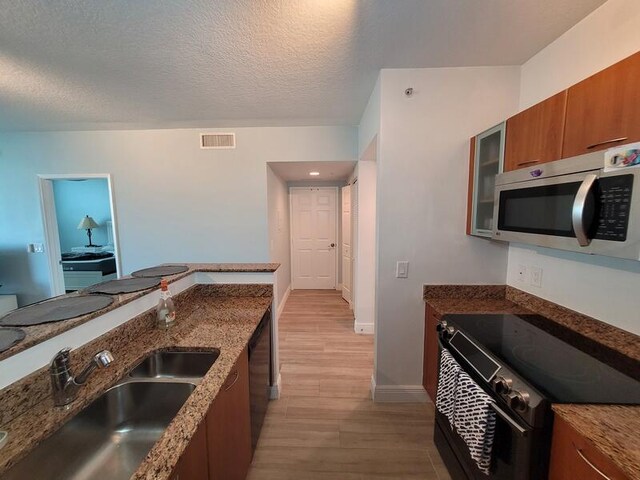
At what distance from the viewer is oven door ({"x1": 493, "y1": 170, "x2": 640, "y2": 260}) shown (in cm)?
90

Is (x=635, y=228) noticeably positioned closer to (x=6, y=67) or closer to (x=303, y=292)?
(x=6, y=67)

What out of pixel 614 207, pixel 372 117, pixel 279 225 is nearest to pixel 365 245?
pixel 372 117

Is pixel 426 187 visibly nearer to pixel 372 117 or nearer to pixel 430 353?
pixel 372 117

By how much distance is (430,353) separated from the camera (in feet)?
6.08

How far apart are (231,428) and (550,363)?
4.70 ft

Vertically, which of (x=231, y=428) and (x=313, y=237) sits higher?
(x=313, y=237)

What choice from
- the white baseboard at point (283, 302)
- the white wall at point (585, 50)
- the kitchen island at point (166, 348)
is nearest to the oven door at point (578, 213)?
the white wall at point (585, 50)

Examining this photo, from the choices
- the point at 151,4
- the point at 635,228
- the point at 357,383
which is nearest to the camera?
the point at 635,228

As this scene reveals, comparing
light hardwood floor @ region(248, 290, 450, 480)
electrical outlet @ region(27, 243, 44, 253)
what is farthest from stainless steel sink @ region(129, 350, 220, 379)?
electrical outlet @ region(27, 243, 44, 253)

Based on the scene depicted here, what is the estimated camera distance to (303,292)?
4.88 metres

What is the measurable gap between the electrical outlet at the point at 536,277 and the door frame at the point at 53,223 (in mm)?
4330

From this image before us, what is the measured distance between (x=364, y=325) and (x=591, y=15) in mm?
3086

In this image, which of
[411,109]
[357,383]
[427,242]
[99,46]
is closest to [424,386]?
[357,383]

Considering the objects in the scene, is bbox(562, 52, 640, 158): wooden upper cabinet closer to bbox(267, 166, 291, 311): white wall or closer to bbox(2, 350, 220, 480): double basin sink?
bbox(2, 350, 220, 480): double basin sink
